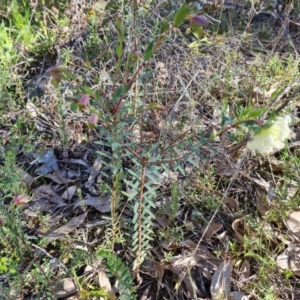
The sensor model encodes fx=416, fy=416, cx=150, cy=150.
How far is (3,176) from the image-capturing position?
1664mm

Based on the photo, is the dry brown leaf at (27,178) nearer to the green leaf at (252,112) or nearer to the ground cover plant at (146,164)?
the ground cover plant at (146,164)

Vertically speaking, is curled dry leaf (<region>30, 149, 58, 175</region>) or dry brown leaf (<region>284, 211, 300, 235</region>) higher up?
dry brown leaf (<region>284, 211, 300, 235</region>)

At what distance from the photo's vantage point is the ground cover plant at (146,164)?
1.36m

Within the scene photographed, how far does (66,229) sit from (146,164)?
0.62 metres

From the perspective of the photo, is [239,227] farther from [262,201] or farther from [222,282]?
[222,282]

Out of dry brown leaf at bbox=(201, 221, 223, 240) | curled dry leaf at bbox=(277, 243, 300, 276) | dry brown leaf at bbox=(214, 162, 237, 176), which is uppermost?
dry brown leaf at bbox=(214, 162, 237, 176)

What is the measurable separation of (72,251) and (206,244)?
1.80ft

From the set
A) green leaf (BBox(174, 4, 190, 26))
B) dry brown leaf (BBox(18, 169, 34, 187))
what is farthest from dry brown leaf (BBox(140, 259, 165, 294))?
green leaf (BBox(174, 4, 190, 26))

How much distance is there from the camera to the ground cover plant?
1.36 meters

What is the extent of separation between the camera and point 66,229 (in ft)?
5.65

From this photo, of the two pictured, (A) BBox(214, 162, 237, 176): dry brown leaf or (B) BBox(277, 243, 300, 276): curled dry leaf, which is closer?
(B) BBox(277, 243, 300, 276): curled dry leaf

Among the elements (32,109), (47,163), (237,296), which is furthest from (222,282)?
(32,109)

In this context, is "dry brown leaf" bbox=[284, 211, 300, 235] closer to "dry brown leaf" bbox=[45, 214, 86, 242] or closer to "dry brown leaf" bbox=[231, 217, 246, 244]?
"dry brown leaf" bbox=[231, 217, 246, 244]

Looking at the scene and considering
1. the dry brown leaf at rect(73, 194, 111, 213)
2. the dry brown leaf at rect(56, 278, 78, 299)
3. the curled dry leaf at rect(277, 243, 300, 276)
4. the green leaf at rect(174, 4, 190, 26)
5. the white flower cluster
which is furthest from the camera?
the dry brown leaf at rect(73, 194, 111, 213)
